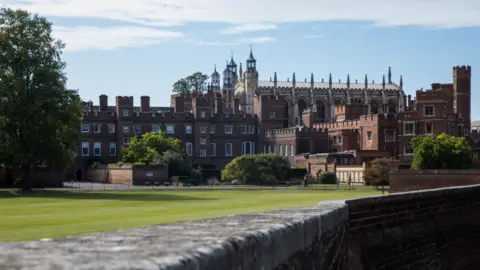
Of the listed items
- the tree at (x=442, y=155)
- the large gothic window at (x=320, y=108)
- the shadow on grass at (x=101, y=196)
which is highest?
the large gothic window at (x=320, y=108)

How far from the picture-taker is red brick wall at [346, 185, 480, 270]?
39.7ft

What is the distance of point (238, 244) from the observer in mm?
4980

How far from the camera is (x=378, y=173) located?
79500mm

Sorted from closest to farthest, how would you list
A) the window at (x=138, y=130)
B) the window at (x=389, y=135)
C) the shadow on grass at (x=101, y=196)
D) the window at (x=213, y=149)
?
the shadow on grass at (x=101, y=196) < the window at (x=389, y=135) < the window at (x=138, y=130) < the window at (x=213, y=149)

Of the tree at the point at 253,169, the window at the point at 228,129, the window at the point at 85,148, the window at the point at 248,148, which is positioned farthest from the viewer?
the window at the point at 248,148

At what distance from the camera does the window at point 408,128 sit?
95125mm

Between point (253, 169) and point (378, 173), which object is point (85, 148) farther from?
point (378, 173)

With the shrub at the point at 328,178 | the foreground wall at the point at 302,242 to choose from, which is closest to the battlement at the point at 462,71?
the shrub at the point at 328,178

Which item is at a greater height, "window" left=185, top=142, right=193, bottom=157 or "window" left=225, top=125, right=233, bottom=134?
"window" left=225, top=125, right=233, bottom=134

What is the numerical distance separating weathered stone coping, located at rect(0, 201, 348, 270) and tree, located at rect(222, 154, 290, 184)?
82.3m

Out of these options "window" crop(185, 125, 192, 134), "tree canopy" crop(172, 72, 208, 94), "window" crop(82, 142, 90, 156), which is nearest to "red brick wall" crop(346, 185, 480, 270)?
"window" crop(82, 142, 90, 156)

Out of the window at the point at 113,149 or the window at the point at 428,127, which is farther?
the window at the point at 113,149

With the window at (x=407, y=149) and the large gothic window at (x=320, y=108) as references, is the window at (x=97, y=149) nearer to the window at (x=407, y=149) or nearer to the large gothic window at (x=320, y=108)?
the window at (x=407, y=149)

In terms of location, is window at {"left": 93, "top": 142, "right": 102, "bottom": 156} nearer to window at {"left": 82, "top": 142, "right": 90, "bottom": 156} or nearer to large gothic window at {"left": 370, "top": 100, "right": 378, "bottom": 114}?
window at {"left": 82, "top": 142, "right": 90, "bottom": 156}
